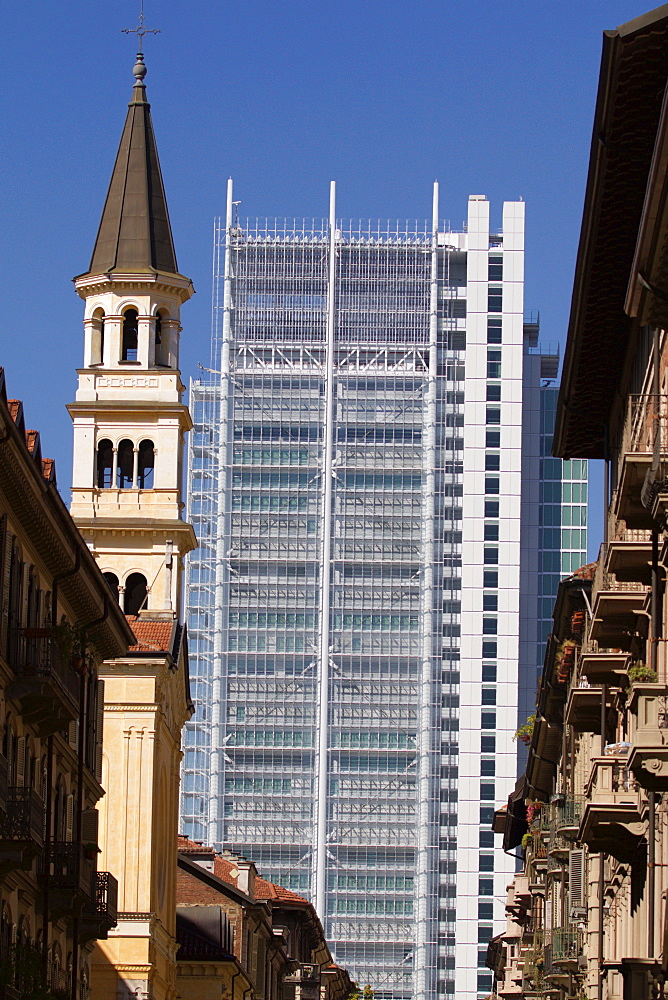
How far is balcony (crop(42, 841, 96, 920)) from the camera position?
151 ft

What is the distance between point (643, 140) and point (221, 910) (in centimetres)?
5907

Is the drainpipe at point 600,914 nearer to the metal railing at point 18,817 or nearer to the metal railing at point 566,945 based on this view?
the metal railing at point 566,945

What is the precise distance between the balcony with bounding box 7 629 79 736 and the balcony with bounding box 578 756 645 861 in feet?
34.9

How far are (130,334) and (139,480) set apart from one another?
17.9 feet

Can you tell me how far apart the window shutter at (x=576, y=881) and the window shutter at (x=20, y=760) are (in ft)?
44.2

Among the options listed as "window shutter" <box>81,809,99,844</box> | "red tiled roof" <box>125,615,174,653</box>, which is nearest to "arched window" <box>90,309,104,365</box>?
"red tiled roof" <box>125,615,174,653</box>

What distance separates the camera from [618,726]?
41.7 meters

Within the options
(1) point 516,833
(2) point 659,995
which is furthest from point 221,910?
(2) point 659,995

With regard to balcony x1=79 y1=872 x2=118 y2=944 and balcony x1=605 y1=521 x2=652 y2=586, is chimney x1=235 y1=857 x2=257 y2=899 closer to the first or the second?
balcony x1=79 y1=872 x2=118 y2=944

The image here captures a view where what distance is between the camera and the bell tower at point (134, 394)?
79250 mm

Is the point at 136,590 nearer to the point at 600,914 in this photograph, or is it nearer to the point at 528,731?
the point at 528,731

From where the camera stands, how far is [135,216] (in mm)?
81500

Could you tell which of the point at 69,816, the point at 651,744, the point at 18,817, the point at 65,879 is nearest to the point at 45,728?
the point at 65,879

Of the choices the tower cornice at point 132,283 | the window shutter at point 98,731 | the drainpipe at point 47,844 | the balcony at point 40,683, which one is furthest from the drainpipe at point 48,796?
the tower cornice at point 132,283
